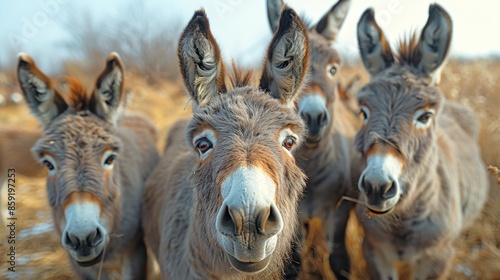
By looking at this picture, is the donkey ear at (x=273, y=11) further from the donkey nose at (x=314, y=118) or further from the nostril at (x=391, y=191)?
the nostril at (x=391, y=191)

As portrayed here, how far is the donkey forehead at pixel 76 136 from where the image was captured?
3516mm

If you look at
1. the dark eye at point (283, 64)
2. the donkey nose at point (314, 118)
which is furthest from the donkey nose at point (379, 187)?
the dark eye at point (283, 64)

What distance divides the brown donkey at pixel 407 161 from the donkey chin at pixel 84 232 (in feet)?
7.69

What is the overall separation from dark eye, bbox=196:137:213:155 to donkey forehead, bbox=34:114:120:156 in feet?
5.16

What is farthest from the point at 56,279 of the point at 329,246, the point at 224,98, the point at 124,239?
the point at 224,98

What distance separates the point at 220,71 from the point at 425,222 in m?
2.42

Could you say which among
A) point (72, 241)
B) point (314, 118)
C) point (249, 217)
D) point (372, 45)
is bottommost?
point (72, 241)

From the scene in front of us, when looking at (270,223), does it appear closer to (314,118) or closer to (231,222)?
(231,222)

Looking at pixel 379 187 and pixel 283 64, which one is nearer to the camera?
pixel 283 64

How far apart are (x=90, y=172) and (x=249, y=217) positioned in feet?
7.24

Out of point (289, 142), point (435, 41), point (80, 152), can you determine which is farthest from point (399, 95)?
point (80, 152)

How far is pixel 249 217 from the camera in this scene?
1.81 m

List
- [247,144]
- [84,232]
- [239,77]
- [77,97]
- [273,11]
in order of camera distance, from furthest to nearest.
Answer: [273,11], [77,97], [84,232], [239,77], [247,144]

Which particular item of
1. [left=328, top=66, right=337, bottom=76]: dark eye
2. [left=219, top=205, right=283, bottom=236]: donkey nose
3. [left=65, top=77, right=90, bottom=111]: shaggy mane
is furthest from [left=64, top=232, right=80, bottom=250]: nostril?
[left=328, top=66, right=337, bottom=76]: dark eye
